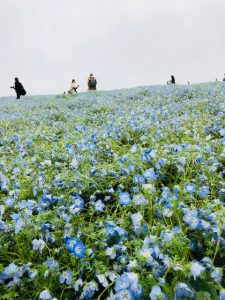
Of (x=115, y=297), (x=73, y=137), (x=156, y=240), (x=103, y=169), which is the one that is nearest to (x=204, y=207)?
(x=156, y=240)

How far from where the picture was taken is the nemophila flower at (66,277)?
2.52m

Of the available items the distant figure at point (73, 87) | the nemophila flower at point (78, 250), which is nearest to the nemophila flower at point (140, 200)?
the nemophila flower at point (78, 250)

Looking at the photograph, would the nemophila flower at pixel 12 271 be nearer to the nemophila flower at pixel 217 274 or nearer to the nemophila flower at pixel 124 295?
the nemophila flower at pixel 124 295

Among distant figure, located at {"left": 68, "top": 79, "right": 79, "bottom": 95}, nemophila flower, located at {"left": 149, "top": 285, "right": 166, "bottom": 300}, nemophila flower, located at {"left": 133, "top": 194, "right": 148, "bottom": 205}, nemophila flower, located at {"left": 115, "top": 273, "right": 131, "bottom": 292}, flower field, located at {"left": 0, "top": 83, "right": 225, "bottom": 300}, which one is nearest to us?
nemophila flower, located at {"left": 149, "top": 285, "right": 166, "bottom": 300}

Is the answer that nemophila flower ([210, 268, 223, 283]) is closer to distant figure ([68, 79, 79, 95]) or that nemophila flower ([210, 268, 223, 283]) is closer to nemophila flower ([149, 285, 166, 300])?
nemophila flower ([149, 285, 166, 300])

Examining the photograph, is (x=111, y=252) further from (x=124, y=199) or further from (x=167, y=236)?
(x=124, y=199)

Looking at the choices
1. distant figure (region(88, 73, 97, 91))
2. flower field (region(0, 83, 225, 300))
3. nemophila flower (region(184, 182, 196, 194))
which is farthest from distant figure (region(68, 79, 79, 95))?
nemophila flower (region(184, 182, 196, 194))

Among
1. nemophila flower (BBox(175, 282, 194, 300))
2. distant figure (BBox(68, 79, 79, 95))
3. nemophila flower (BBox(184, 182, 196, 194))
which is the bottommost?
nemophila flower (BBox(175, 282, 194, 300))

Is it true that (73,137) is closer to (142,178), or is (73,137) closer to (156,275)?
(142,178)

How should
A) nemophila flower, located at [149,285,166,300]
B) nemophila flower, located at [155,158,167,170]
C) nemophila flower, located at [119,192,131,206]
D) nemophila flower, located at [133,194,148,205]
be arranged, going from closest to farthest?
1. nemophila flower, located at [149,285,166,300]
2. nemophila flower, located at [133,194,148,205]
3. nemophila flower, located at [119,192,131,206]
4. nemophila flower, located at [155,158,167,170]

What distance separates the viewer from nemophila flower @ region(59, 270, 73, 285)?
8.26ft

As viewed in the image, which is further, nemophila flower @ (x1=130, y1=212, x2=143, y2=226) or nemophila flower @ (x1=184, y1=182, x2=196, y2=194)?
nemophila flower @ (x1=184, y1=182, x2=196, y2=194)

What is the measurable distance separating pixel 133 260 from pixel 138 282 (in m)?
0.25

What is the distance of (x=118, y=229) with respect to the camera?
275 centimetres
